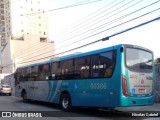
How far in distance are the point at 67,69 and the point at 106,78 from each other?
12.5 ft

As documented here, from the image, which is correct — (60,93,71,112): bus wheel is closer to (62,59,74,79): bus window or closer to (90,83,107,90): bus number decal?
(62,59,74,79): bus window

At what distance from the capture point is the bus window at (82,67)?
49.5 feet

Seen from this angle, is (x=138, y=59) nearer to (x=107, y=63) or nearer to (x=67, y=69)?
(x=107, y=63)

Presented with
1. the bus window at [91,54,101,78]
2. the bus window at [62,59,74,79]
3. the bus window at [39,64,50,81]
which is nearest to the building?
the bus window at [39,64,50,81]

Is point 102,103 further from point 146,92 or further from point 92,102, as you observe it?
point 146,92

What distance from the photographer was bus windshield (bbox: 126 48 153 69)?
13.2m

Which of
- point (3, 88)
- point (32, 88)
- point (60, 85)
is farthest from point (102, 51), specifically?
point (3, 88)

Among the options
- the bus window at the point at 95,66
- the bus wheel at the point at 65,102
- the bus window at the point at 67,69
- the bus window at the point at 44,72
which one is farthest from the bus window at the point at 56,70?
the bus window at the point at 95,66

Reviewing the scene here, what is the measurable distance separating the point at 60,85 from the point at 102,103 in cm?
442

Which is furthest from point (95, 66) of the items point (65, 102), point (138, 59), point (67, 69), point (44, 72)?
Result: point (44, 72)

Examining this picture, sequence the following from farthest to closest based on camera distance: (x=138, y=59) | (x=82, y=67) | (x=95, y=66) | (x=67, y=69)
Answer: (x=67, y=69), (x=82, y=67), (x=95, y=66), (x=138, y=59)

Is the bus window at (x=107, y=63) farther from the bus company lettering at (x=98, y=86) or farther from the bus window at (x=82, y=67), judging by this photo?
the bus window at (x=82, y=67)

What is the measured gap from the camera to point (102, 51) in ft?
46.4

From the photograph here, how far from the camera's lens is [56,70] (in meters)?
18.2
